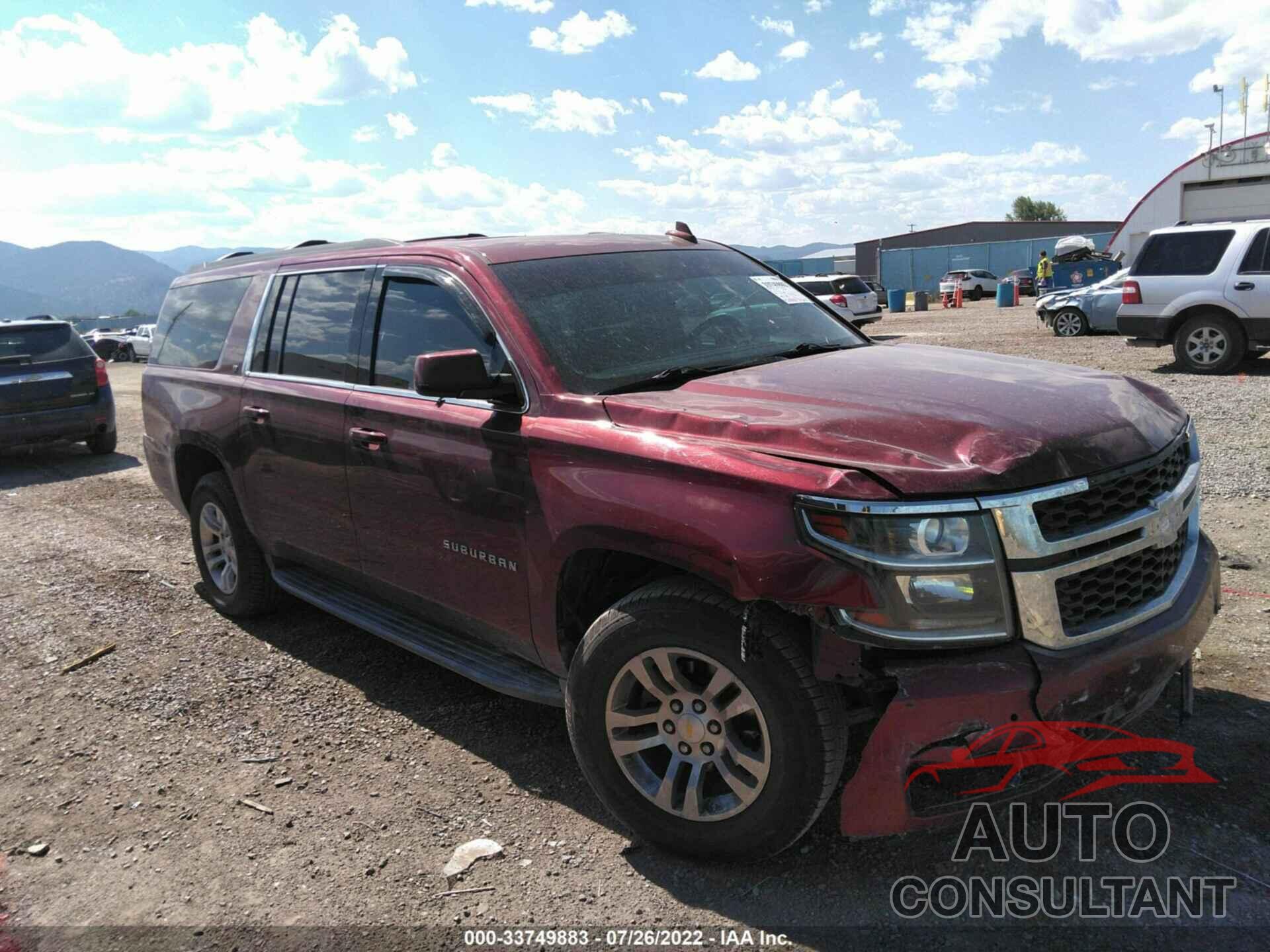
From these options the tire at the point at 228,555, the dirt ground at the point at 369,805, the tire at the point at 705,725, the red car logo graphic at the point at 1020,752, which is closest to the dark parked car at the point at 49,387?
the dirt ground at the point at 369,805

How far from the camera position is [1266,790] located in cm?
305

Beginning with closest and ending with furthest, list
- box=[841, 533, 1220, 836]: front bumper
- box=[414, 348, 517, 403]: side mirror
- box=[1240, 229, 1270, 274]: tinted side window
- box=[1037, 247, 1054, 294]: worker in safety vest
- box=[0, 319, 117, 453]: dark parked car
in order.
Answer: box=[841, 533, 1220, 836]: front bumper < box=[414, 348, 517, 403]: side mirror < box=[0, 319, 117, 453]: dark parked car < box=[1240, 229, 1270, 274]: tinted side window < box=[1037, 247, 1054, 294]: worker in safety vest

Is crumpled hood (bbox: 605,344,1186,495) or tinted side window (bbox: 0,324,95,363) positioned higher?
tinted side window (bbox: 0,324,95,363)

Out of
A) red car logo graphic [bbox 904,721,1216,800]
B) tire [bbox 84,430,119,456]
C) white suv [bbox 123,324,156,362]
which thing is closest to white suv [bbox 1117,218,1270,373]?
red car logo graphic [bbox 904,721,1216,800]

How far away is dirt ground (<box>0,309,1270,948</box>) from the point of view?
9.04 ft

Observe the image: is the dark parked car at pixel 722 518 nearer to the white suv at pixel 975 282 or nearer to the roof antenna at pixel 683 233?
the roof antenna at pixel 683 233

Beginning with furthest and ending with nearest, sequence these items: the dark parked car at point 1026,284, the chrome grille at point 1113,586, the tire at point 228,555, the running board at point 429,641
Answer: the dark parked car at point 1026,284
the tire at point 228,555
the running board at point 429,641
the chrome grille at point 1113,586

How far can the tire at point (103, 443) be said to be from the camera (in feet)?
37.8

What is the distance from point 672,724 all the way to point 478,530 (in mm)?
1027

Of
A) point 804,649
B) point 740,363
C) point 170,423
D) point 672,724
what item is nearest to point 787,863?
point 672,724

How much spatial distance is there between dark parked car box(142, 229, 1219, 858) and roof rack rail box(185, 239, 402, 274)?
8 cm

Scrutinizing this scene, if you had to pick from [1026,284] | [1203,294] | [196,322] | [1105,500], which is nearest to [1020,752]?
[1105,500]

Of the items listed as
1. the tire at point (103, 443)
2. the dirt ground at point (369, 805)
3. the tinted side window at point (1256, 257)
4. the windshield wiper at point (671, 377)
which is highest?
the tinted side window at point (1256, 257)

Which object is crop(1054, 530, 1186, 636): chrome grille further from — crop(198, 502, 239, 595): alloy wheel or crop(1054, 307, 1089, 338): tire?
crop(1054, 307, 1089, 338): tire
